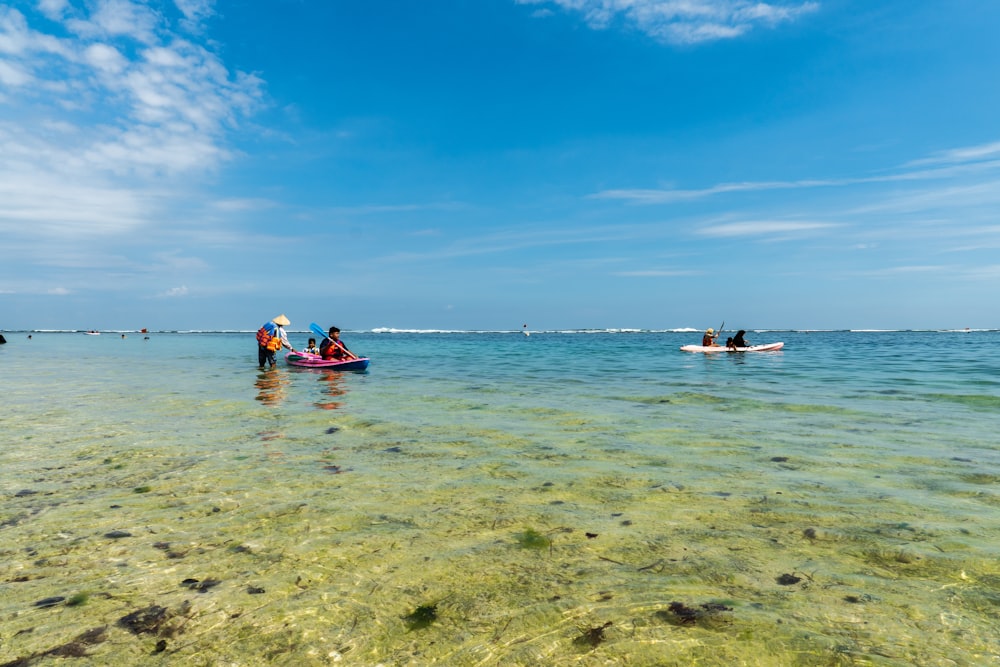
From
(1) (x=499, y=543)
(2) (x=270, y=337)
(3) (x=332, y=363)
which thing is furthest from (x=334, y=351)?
(1) (x=499, y=543)

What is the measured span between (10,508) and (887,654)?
8.09 metres

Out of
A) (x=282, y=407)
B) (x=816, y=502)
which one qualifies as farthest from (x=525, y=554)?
(x=282, y=407)

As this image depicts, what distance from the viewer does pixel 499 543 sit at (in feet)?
16.5

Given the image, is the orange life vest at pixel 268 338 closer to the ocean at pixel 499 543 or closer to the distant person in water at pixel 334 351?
the distant person in water at pixel 334 351

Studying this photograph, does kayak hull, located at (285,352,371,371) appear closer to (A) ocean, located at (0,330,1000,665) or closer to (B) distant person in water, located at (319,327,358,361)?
(B) distant person in water, located at (319,327,358,361)

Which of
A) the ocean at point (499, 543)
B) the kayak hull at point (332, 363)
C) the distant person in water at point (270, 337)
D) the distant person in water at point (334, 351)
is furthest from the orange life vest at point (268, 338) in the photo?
the ocean at point (499, 543)

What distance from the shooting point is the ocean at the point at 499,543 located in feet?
11.2

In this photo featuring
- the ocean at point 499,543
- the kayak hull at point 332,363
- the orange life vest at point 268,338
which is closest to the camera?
the ocean at point 499,543

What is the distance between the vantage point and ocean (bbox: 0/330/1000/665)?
341 cm

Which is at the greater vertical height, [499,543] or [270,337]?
[270,337]

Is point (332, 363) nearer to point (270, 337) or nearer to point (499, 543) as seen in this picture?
point (270, 337)

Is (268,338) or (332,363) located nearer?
(332,363)

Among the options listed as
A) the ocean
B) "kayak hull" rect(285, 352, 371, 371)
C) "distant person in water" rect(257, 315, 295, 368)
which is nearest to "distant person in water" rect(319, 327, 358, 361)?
"kayak hull" rect(285, 352, 371, 371)

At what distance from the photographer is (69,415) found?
41.4 feet
